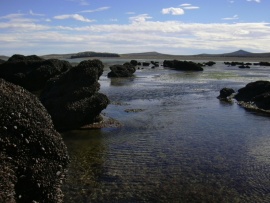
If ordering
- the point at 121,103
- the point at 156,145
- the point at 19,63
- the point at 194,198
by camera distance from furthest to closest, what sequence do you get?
the point at 19,63 < the point at 121,103 < the point at 156,145 < the point at 194,198

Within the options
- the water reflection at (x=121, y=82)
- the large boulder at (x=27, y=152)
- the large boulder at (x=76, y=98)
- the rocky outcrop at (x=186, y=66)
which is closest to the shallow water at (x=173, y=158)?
the large boulder at (x=76, y=98)

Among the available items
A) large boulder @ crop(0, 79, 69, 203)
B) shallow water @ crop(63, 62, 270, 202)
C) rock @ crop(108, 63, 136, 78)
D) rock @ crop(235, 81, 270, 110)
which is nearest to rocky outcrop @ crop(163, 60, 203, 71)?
rock @ crop(108, 63, 136, 78)

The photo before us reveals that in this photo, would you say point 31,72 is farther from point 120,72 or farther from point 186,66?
point 186,66

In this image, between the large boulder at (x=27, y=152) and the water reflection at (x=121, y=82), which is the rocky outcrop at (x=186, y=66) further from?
the large boulder at (x=27, y=152)

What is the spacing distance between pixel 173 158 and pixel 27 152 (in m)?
7.25

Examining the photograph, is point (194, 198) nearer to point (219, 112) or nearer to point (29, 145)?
point (29, 145)

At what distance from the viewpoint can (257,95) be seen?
33.2 m

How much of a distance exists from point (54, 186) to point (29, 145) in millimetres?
1429

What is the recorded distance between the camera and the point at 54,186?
36.6 feet

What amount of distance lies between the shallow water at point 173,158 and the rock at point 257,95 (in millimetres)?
2901

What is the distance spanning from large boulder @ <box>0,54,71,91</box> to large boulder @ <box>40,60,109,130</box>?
47.8 ft

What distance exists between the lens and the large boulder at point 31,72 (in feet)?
132

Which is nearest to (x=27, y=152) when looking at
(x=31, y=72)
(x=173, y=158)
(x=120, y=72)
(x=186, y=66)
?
(x=173, y=158)

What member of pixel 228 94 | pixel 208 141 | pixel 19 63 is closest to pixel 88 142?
pixel 208 141
